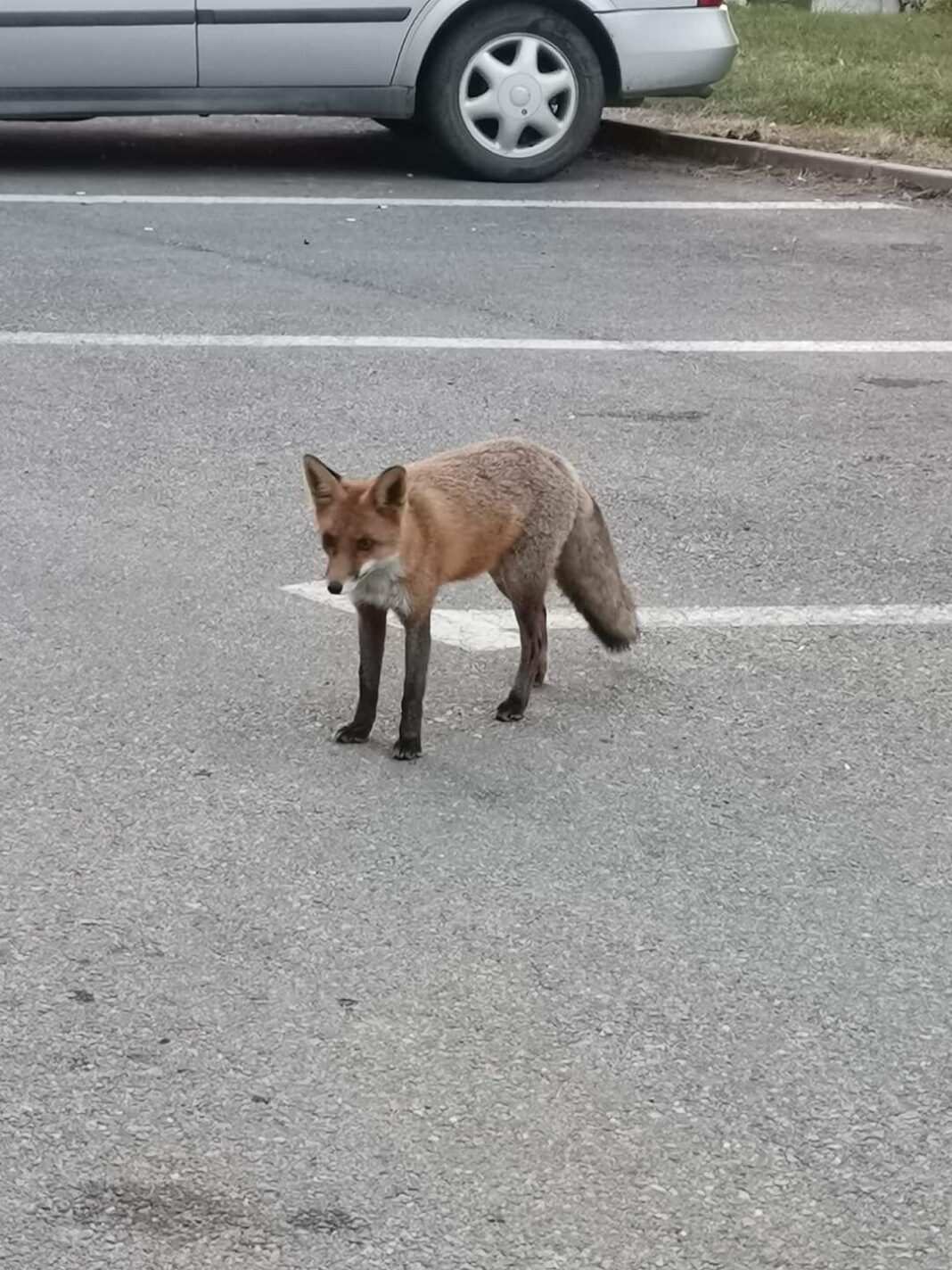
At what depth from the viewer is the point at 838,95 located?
1317 cm

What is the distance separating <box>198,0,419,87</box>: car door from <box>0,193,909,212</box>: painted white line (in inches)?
27.3

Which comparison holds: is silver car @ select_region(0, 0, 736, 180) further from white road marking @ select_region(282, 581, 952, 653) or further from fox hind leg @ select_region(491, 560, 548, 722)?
fox hind leg @ select_region(491, 560, 548, 722)

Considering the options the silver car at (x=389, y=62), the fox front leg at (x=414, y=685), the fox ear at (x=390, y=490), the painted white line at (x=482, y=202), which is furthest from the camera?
the silver car at (x=389, y=62)

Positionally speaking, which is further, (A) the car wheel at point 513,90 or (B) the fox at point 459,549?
(A) the car wheel at point 513,90

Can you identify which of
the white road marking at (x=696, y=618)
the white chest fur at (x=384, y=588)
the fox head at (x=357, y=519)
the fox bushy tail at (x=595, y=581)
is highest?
the fox head at (x=357, y=519)

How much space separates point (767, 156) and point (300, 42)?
2910 mm

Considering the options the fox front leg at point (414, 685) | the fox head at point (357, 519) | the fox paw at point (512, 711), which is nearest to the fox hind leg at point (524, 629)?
the fox paw at point (512, 711)

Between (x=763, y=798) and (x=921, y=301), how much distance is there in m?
5.15

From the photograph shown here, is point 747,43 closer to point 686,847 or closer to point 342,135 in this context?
point 342,135

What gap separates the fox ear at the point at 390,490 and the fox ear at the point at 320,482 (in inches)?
3.6

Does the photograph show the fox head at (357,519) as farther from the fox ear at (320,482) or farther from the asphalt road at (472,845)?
the asphalt road at (472,845)

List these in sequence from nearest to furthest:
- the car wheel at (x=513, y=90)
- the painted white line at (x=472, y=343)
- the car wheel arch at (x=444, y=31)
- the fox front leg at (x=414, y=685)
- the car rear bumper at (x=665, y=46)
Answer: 1. the fox front leg at (x=414, y=685)
2. the painted white line at (x=472, y=343)
3. the car wheel arch at (x=444, y=31)
4. the car wheel at (x=513, y=90)
5. the car rear bumper at (x=665, y=46)

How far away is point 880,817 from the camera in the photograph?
14.3ft

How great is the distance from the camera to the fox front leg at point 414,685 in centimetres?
458
